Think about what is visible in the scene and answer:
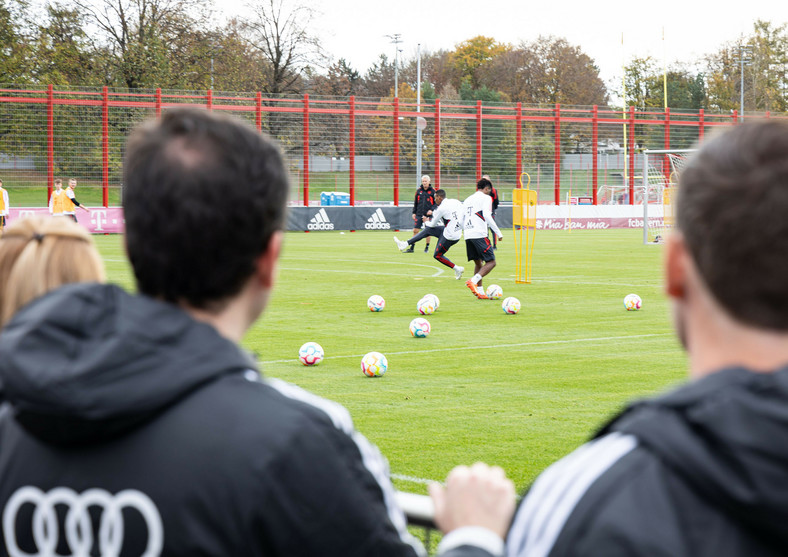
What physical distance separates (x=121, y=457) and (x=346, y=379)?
24.5 feet

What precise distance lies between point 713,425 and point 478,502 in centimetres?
60

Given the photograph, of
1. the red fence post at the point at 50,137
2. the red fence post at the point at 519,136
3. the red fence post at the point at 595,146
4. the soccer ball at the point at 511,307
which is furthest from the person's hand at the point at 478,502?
the red fence post at the point at 595,146

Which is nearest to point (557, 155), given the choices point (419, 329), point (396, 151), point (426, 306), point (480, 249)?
point (396, 151)

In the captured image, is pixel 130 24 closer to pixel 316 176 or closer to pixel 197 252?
pixel 316 176

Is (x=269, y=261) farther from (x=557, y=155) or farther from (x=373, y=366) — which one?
(x=557, y=155)

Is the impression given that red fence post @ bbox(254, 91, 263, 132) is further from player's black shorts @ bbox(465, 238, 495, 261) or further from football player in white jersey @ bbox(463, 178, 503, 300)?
player's black shorts @ bbox(465, 238, 495, 261)

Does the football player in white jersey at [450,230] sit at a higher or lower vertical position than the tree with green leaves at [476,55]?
lower

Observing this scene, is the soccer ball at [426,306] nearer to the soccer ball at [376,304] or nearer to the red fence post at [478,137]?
the soccer ball at [376,304]

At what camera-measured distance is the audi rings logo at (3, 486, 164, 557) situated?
5.52 ft

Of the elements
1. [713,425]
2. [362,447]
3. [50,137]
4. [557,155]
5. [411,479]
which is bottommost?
[411,479]

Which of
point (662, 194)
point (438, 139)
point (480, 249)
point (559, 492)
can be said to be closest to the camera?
point (559, 492)

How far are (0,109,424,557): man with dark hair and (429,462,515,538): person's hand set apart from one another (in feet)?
0.36

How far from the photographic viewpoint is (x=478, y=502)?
1.79 m

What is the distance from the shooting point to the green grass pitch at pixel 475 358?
6758mm
